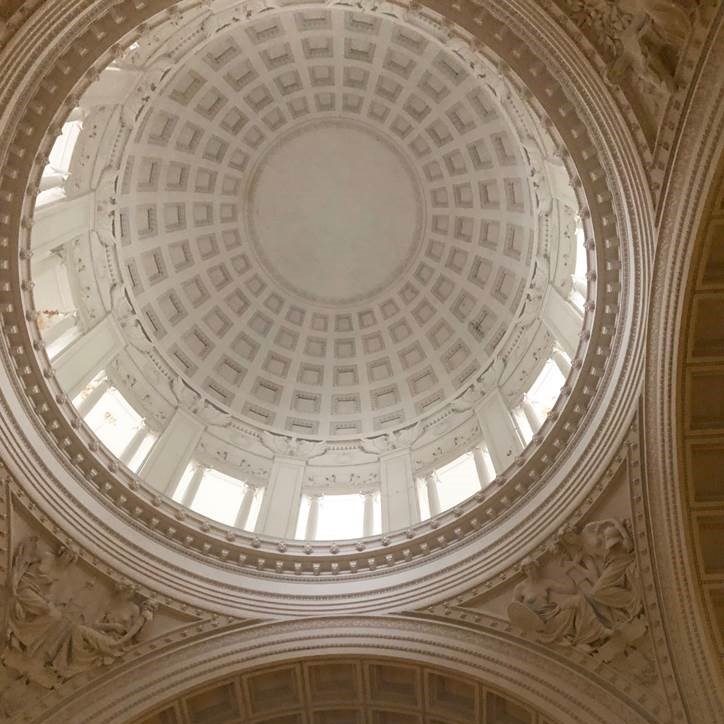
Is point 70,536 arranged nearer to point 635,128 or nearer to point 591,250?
point 591,250

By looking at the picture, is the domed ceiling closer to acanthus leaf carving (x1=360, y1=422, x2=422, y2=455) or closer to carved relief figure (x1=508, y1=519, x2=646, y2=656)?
acanthus leaf carving (x1=360, y1=422, x2=422, y2=455)

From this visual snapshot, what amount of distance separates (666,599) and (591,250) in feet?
24.6

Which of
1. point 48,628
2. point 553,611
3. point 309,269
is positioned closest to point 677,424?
point 553,611

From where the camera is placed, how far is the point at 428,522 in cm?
1967

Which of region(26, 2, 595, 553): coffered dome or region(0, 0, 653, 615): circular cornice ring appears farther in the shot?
region(26, 2, 595, 553): coffered dome

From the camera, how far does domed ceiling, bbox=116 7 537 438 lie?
25.6m

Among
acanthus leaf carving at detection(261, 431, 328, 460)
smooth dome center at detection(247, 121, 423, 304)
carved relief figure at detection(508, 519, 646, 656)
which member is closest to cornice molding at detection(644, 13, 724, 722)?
carved relief figure at detection(508, 519, 646, 656)

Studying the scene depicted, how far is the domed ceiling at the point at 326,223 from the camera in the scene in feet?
84.1

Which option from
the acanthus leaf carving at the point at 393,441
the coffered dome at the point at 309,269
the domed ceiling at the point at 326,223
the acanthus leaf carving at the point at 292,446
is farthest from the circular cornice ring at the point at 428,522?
the domed ceiling at the point at 326,223

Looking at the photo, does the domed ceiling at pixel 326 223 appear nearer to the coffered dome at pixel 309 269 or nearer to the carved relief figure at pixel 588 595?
the coffered dome at pixel 309 269

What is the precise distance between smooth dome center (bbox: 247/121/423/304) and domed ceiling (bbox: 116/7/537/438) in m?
0.06

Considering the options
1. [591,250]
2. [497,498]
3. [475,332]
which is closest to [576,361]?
[591,250]

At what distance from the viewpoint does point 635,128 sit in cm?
1201

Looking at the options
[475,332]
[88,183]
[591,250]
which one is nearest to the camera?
[591,250]
